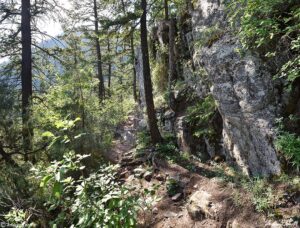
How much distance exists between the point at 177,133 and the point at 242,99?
13.8 feet

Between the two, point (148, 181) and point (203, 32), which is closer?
point (148, 181)

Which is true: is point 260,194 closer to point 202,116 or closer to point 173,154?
point 202,116

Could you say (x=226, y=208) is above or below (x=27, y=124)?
below

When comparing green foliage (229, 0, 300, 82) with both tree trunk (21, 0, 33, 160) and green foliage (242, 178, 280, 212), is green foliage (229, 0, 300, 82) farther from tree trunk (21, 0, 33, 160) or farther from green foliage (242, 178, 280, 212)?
tree trunk (21, 0, 33, 160)

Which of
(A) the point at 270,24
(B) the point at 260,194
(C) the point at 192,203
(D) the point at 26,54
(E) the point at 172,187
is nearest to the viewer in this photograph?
(A) the point at 270,24

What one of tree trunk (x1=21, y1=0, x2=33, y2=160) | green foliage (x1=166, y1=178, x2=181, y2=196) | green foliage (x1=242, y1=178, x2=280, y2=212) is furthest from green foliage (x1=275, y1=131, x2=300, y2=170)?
tree trunk (x1=21, y1=0, x2=33, y2=160)

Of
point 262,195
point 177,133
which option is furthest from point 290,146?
point 177,133

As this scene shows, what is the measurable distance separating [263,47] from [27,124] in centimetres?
639

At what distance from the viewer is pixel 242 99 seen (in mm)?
6586

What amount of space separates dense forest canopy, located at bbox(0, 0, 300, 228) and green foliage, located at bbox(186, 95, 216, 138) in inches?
2.0

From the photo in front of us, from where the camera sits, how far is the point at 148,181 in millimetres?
7812

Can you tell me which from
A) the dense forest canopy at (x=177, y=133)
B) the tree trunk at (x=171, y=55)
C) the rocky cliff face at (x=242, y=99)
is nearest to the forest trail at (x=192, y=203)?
the dense forest canopy at (x=177, y=133)

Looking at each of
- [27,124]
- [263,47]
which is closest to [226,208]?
[263,47]

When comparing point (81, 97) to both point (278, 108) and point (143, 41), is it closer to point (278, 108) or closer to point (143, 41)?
point (143, 41)
